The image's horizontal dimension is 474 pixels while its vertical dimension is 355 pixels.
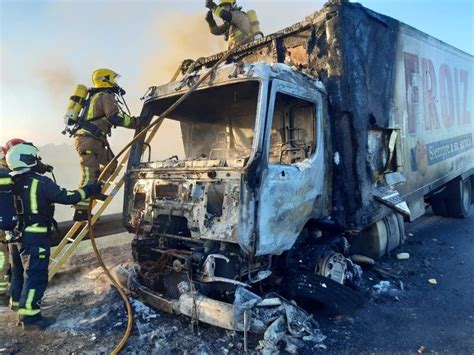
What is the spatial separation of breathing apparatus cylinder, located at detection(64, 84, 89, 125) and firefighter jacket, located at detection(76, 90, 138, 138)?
11 centimetres

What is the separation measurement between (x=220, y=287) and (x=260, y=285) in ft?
2.09

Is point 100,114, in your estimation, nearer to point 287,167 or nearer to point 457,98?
point 287,167

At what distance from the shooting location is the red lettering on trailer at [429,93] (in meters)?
5.33

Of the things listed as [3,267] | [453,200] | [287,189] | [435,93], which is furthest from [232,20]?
[453,200]

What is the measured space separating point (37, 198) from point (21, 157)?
437 mm

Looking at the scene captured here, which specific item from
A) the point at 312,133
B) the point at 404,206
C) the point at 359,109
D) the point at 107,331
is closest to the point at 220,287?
the point at 107,331

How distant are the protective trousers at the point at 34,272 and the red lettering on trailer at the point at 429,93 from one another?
5.25 m

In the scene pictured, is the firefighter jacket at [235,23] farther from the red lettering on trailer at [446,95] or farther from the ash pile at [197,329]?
the ash pile at [197,329]

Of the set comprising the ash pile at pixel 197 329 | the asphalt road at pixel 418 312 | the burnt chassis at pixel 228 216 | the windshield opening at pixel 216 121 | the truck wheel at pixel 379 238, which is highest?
the windshield opening at pixel 216 121

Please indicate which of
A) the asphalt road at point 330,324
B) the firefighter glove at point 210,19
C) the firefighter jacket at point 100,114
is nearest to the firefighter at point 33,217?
the asphalt road at point 330,324

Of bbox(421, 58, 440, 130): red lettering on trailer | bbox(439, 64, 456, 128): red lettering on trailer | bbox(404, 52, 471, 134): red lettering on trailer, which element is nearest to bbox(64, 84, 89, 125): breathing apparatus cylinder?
bbox(404, 52, 471, 134): red lettering on trailer

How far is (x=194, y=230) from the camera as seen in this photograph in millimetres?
3053

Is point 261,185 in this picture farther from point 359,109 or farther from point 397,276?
point 397,276

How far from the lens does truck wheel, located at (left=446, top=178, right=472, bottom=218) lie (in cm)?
717
